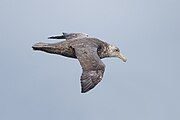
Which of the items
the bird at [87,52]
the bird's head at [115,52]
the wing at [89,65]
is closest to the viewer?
the wing at [89,65]

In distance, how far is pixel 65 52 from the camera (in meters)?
44.8

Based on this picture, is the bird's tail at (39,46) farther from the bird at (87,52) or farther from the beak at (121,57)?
the beak at (121,57)

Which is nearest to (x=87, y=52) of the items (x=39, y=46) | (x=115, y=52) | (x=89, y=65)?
(x=89, y=65)

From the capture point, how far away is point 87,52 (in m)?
43.0

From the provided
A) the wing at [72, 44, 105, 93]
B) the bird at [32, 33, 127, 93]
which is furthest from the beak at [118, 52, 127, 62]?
the wing at [72, 44, 105, 93]

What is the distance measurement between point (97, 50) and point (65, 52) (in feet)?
5.03

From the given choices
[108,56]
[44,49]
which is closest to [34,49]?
[44,49]

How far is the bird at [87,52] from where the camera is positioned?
132ft

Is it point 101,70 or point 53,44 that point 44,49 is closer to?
point 53,44

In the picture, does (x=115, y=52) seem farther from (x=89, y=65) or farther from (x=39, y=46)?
(x=89, y=65)

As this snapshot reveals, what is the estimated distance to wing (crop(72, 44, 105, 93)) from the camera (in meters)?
39.9

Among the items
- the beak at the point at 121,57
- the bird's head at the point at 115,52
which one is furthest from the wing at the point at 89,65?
the beak at the point at 121,57

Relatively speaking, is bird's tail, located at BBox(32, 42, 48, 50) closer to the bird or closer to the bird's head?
the bird

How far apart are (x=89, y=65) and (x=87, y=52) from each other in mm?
1571
